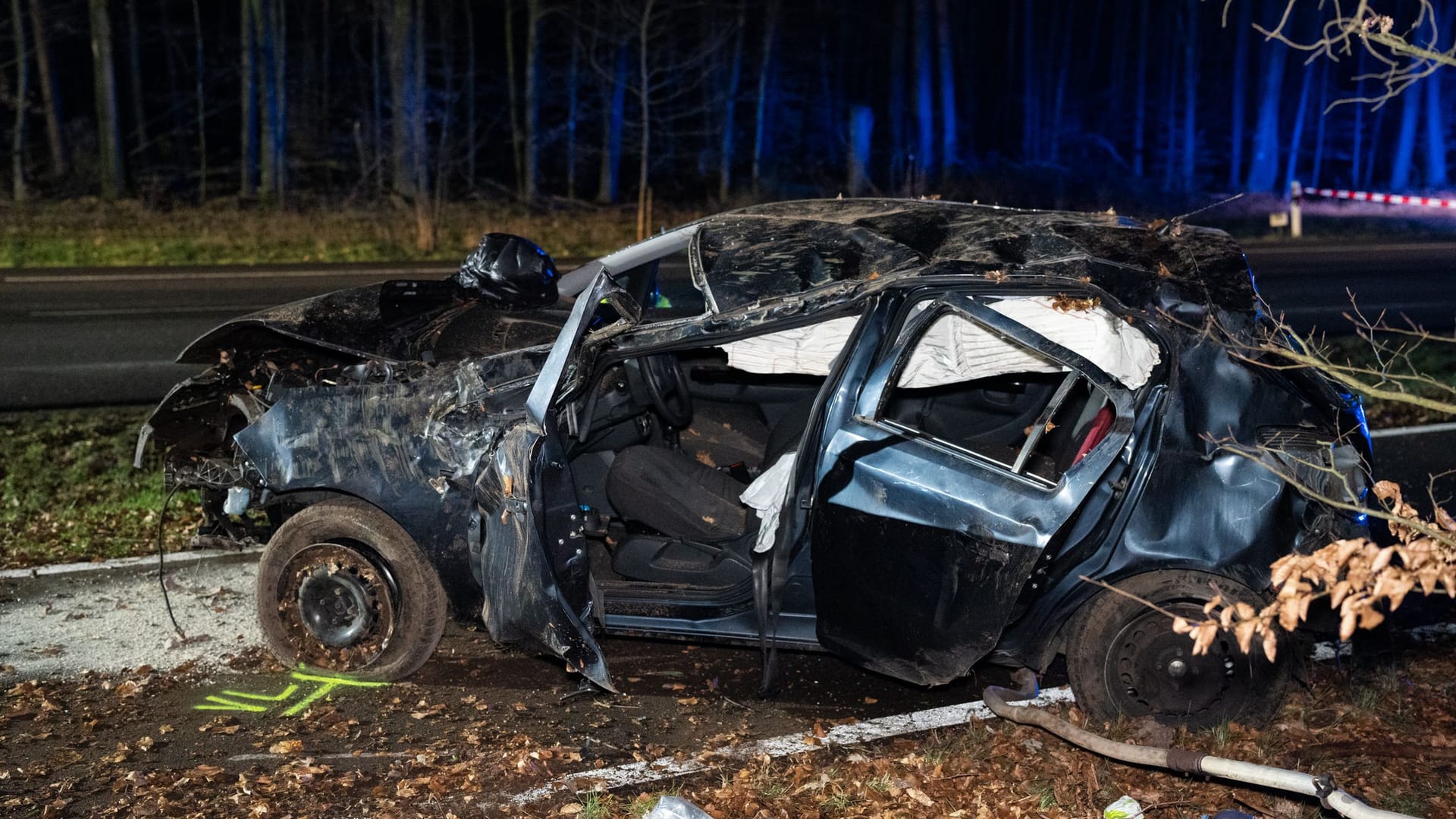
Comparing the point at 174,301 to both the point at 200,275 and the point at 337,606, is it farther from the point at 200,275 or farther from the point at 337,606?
the point at 337,606

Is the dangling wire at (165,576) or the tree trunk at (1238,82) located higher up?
the tree trunk at (1238,82)

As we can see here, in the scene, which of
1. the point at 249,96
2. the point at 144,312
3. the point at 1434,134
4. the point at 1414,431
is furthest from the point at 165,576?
the point at 1434,134

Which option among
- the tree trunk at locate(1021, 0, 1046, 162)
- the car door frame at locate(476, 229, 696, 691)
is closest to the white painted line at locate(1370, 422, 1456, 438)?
the car door frame at locate(476, 229, 696, 691)

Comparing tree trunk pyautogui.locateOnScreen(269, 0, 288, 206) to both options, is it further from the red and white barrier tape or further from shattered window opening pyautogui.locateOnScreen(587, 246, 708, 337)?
shattered window opening pyautogui.locateOnScreen(587, 246, 708, 337)

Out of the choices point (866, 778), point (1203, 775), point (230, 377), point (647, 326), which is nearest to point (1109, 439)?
point (1203, 775)

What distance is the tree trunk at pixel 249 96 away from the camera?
32.2m

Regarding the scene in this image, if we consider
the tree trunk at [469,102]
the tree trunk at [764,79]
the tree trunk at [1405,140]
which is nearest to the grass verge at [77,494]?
the tree trunk at [764,79]

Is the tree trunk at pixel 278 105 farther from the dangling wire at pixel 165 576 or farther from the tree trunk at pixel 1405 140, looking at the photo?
the tree trunk at pixel 1405 140

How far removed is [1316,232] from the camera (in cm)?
2416

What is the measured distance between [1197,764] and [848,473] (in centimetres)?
143

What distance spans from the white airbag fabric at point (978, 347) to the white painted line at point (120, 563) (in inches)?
122

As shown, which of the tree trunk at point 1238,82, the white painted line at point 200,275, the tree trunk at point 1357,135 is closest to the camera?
the white painted line at point 200,275

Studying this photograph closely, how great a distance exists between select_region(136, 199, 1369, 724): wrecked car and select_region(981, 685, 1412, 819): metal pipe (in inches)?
10.3

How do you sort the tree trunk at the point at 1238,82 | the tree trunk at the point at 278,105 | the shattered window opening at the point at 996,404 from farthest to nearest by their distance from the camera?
the tree trunk at the point at 1238,82, the tree trunk at the point at 278,105, the shattered window opening at the point at 996,404
